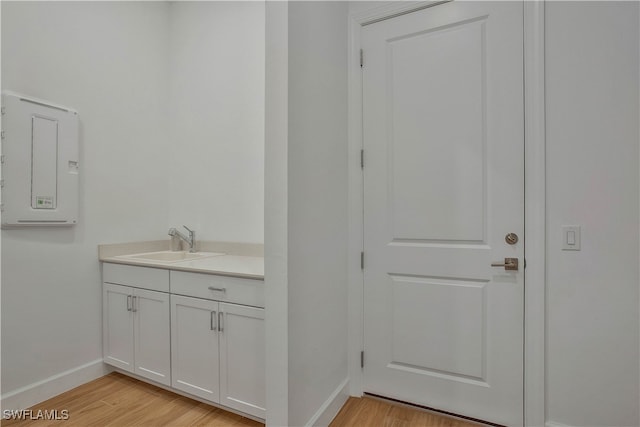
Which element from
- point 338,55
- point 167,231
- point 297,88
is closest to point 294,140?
point 297,88

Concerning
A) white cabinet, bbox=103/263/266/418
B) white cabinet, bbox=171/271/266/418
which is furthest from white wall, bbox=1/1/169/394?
white cabinet, bbox=171/271/266/418

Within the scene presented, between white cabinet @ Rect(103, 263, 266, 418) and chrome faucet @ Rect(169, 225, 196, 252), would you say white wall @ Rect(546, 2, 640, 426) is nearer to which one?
white cabinet @ Rect(103, 263, 266, 418)

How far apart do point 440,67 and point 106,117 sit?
2346 millimetres

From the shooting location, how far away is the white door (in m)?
1.70

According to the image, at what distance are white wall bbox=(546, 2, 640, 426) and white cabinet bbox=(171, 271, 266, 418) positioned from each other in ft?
4.85

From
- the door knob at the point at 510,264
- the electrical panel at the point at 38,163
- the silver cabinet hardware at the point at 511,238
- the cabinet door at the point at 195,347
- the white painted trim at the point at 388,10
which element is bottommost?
the cabinet door at the point at 195,347

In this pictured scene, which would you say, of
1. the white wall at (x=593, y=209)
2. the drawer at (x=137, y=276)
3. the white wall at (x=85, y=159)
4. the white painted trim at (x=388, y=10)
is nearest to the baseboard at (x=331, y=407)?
the white wall at (x=593, y=209)

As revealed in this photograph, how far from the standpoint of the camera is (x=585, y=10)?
5.04 ft

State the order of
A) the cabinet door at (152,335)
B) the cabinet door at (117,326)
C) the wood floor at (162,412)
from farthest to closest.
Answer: the cabinet door at (117,326) → the cabinet door at (152,335) → the wood floor at (162,412)

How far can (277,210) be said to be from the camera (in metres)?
1.50

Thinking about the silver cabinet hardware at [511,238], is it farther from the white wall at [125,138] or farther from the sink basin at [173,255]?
the sink basin at [173,255]

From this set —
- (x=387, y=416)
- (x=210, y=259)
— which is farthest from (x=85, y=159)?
(x=387, y=416)

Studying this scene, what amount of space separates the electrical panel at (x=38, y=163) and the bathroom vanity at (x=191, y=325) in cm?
46

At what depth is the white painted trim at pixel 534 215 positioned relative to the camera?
1616 mm
